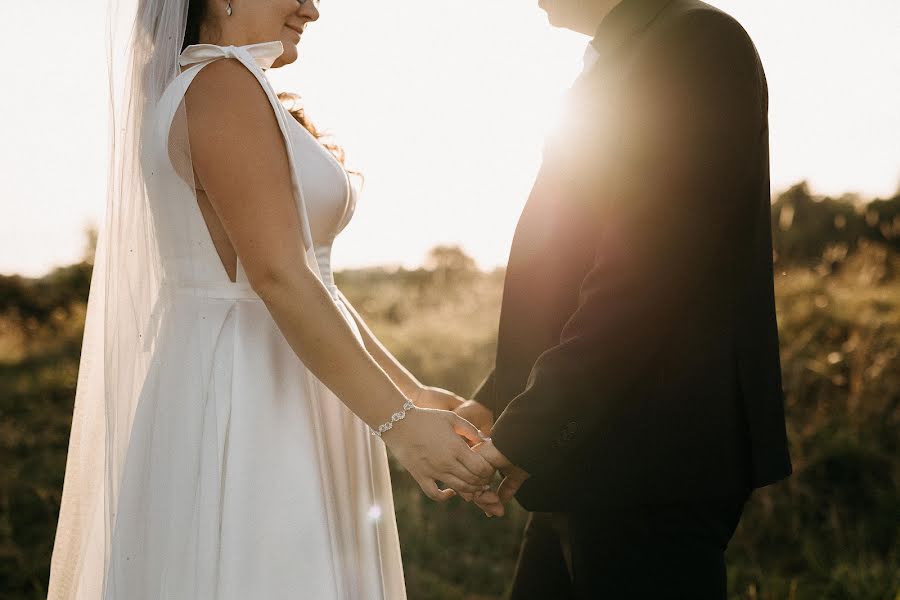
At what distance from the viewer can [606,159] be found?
5.52ft

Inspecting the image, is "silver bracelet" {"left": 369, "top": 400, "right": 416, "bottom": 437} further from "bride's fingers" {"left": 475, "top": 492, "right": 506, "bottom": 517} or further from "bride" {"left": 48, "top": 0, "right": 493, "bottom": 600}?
"bride's fingers" {"left": 475, "top": 492, "right": 506, "bottom": 517}

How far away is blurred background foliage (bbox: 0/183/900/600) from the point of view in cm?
371

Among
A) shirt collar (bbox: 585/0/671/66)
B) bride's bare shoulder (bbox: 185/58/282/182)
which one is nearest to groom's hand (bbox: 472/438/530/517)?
bride's bare shoulder (bbox: 185/58/282/182)

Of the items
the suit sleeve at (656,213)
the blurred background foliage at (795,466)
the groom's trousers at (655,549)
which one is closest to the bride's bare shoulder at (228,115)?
the suit sleeve at (656,213)

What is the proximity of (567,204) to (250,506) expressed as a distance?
107cm

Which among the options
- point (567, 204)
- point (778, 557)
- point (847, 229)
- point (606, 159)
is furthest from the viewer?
point (847, 229)

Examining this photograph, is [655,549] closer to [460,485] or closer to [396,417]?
[460,485]

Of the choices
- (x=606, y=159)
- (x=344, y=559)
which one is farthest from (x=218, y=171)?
(x=344, y=559)

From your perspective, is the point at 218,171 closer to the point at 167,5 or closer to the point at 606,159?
the point at 167,5

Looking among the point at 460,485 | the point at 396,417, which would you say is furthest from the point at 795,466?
the point at 396,417

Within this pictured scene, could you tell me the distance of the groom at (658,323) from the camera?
1.58 metres

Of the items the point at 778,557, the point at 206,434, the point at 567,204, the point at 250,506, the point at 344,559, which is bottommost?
the point at 778,557

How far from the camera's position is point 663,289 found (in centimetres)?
161

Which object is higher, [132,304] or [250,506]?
[132,304]
